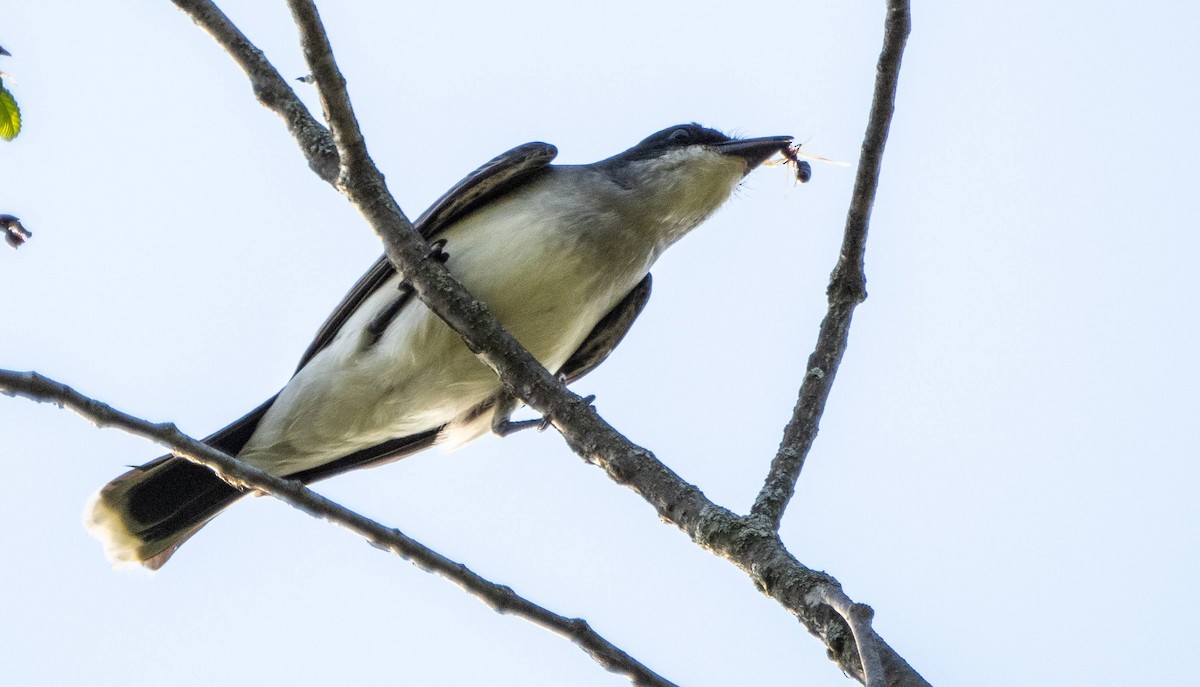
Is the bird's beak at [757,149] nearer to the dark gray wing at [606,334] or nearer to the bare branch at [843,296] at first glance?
the dark gray wing at [606,334]

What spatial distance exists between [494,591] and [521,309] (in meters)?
2.34

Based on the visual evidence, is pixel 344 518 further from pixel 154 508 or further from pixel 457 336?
pixel 154 508

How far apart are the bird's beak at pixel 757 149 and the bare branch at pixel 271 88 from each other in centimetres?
258

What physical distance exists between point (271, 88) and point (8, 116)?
994 millimetres

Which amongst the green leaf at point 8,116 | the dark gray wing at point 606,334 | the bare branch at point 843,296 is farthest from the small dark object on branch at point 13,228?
the dark gray wing at point 606,334

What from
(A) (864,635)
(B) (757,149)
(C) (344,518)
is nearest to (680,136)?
(B) (757,149)

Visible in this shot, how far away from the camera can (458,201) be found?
5.45 meters

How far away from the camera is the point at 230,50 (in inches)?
138

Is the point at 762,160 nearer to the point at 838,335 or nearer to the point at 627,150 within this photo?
the point at 627,150

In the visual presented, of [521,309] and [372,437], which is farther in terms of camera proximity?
[372,437]

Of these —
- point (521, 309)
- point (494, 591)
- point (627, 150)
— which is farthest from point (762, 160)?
point (494, 591)

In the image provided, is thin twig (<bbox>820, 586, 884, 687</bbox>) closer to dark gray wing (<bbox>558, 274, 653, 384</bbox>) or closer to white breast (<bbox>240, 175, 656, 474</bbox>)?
white breast (<bbox>240, 175, 656, 474</bbox>)

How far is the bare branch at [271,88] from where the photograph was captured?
348 cm

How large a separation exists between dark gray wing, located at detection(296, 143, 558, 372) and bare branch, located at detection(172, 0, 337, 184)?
1683mm
